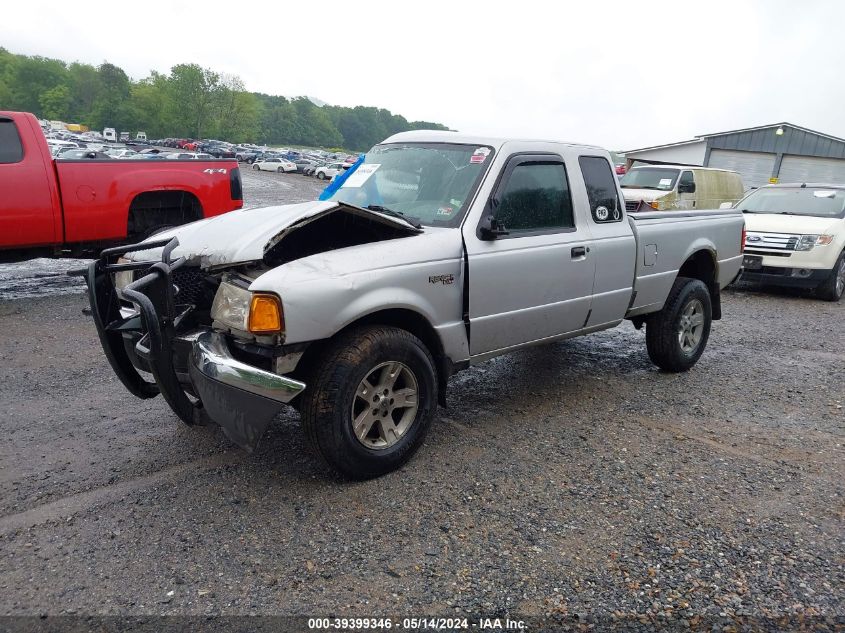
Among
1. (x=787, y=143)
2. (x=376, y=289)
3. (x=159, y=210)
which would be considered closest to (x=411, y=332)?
(x=376, y=289)

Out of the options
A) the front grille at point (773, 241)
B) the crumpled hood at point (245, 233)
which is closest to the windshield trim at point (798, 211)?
the front grille at point (773, 241)

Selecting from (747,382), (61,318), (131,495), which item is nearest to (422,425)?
(131,495)

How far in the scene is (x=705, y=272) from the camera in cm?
601

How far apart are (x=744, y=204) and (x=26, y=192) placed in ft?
34.9

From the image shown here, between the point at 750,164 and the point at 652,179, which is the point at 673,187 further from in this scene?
the point at 750,164

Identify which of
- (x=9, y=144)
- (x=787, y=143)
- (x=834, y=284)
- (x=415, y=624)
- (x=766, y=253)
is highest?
(x=787, y=143)

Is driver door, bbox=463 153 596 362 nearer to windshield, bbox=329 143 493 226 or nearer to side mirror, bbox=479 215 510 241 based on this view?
side mirror, bbox=479 215 510 241

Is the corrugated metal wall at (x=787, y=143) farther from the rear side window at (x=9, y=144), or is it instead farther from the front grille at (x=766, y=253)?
the rear side window at (x=9, y=144)

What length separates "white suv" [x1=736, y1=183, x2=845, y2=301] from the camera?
9.57m

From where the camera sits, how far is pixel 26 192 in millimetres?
7059

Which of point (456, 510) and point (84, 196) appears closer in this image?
point (456, 510)

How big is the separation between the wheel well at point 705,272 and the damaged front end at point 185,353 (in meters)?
4.21

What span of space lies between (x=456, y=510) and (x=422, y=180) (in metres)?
2.14

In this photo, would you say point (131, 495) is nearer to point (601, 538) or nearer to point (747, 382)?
point (601, 538)
